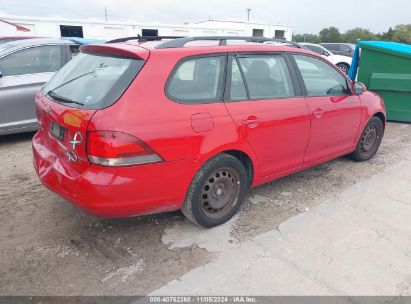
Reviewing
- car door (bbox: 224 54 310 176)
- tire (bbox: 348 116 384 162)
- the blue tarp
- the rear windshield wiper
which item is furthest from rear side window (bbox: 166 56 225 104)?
the blue tarp

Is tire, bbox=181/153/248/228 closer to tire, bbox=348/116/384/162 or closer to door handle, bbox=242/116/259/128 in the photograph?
door handle, bbox=242/116/259/128

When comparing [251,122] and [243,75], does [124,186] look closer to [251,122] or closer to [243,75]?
[251,122]

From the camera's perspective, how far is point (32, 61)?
18.7 feet

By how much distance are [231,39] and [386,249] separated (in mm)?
2269

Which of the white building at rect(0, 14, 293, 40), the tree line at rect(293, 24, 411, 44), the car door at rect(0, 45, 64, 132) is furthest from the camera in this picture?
the tree line at rect(293, 24, 411, 44)

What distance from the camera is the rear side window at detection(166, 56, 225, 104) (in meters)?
2.78

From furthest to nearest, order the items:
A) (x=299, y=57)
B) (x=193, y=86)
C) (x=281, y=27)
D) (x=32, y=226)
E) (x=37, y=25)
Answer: (x=281, y=27) < (x=37, y=25) < (x=299, y=57) < (x=32, y=226) < (x=193, y=86)

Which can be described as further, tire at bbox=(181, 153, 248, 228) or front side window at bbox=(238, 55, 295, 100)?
front side window at bbox=(238, 55, 295, 100)

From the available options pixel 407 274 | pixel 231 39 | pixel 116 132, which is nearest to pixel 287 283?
pixel 407 274

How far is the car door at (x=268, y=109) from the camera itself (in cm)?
314

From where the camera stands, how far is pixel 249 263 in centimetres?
274

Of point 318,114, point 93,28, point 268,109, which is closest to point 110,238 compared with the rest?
point 268,109

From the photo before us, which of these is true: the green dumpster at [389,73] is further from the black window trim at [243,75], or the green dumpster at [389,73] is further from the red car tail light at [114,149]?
the red car tail light at [114,149]

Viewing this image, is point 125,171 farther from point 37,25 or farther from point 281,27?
point 281,27
